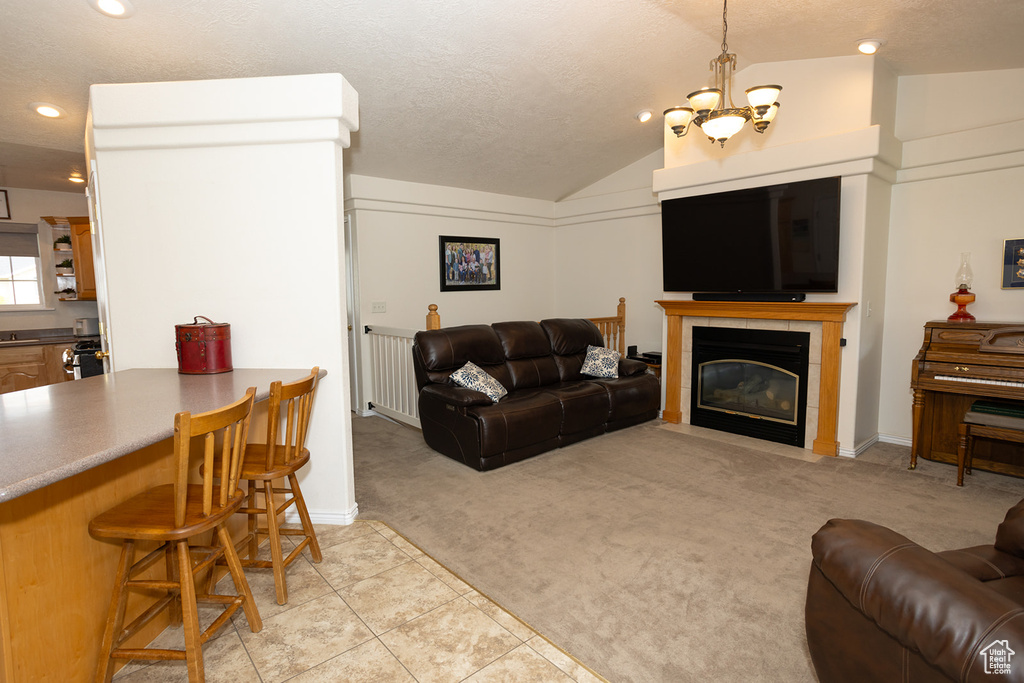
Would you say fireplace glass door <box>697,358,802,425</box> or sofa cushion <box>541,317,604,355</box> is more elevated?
sofa cushion <box>541,317,604,355</box>

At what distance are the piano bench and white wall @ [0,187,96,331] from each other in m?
8.38

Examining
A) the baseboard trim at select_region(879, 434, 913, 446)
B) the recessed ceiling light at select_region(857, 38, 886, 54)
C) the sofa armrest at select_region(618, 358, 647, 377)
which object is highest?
the recessed ceiling light at select_region(857, 38, 886, 54)

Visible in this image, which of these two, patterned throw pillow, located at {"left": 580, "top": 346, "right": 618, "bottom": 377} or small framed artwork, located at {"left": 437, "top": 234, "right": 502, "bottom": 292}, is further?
small framed artwork, located at {"left": 437, "top": 234, "right": 502, "bottom": 292}

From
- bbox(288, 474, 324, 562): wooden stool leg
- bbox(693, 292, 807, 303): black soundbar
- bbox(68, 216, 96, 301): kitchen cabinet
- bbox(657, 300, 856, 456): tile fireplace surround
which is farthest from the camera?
bbox(68, 216, 96, 301): kitchen cabinet

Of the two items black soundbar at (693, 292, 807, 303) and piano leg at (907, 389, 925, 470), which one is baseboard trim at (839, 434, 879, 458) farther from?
black soundbar at (693, 292, 807, 303)

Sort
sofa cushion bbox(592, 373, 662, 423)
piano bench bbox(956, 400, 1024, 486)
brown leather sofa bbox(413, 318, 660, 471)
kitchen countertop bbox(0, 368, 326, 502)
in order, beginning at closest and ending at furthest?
1. kitchen countertop bbox(0, 368, 326, 502)
2. piano bench bbox(956, 400, 1024, 486)
3. brown leather sofa bbox(413, 318, 660, 471)
4. sofa cushion bbox(592, 373, 662, 423)

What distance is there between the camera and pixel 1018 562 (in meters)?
1.50

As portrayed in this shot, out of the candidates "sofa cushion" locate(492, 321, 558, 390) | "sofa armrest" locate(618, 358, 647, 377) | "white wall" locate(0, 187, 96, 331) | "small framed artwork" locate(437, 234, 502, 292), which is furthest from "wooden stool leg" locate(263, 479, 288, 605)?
"white wall" locate(0, 187, 96, 331)

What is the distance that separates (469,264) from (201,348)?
395 cm

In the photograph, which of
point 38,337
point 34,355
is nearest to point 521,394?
point 34,355

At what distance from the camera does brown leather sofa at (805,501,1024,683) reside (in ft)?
3.29

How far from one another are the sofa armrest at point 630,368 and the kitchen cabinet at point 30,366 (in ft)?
18.1

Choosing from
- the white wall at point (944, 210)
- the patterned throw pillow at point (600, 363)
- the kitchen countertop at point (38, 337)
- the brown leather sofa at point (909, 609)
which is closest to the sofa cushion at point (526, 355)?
the patterned throw pillow at point (600, 363)

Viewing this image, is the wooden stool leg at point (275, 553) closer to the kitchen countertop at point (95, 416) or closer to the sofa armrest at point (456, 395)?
the kitchen countertop at point (95, 416)
